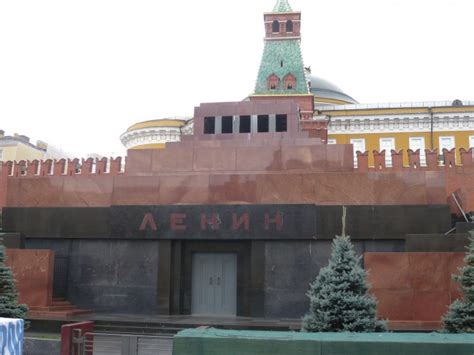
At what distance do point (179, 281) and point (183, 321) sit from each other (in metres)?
2.01

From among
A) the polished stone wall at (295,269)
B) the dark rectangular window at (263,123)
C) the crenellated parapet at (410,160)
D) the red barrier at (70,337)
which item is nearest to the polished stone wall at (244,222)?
the polished stone wall at (295,269)

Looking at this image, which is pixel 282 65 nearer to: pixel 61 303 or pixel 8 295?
pixel 61 303

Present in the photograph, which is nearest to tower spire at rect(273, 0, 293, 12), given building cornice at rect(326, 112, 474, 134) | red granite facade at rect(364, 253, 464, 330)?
building cornice at rect(326, 112, 474, 134)

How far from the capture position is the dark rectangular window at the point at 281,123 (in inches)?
706

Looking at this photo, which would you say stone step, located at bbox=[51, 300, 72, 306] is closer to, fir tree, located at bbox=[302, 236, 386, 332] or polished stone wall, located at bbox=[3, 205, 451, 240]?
polished stone wall, located at bbox=[3, 205, 451, 240]

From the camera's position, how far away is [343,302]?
29.5ft

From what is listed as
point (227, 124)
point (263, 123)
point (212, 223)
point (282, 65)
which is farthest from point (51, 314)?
point (282, 65)

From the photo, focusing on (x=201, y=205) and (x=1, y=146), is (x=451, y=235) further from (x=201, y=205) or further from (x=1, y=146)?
(x=1, y=146)

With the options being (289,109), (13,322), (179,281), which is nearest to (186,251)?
(179,281)

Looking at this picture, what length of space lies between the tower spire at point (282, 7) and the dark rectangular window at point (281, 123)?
64.4 feet

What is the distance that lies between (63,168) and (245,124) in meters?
6.11

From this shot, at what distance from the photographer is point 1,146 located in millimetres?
49688

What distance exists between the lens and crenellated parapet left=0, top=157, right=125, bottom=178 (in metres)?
17.3

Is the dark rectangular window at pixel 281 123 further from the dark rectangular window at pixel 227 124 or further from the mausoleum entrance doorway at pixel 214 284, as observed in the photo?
the mausoleum entrance doorway at pixel 214 284
